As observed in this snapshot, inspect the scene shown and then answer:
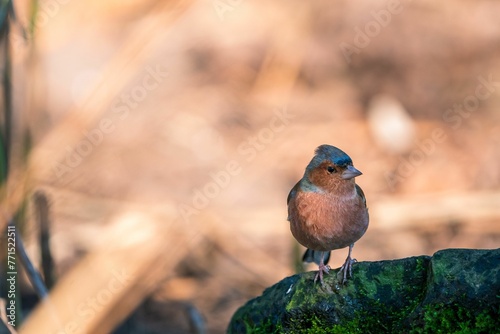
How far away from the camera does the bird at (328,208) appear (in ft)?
14.0

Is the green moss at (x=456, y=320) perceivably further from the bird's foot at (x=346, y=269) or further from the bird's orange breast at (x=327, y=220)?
the bird's orange breast at (x=327, y=220)

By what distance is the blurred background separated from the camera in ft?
22.2

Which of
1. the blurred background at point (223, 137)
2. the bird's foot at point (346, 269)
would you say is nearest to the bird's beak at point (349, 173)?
the bird's foot at point (346, 269)

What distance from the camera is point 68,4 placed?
11.4 metres

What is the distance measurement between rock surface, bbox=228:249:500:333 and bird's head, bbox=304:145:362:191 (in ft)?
1.94

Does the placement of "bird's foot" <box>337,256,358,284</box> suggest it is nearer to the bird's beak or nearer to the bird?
the bird

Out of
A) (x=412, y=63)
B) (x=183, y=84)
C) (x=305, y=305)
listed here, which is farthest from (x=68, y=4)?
(x=305, y=305)

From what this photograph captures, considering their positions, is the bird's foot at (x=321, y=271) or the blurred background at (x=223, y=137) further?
the blurred background at (x=223, y=137)

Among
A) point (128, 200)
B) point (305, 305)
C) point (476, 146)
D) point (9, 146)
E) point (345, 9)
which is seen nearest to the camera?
point (305, 305)

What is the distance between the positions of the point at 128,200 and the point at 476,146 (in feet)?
13.7

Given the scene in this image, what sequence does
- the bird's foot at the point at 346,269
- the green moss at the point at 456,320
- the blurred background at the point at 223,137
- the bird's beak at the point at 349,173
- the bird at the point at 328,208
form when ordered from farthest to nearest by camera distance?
1. the blurred background at the point at 223,137
2. the bird's beak at the point at 349,173
3. the bird at the point at 328,208
4. the bird's foot at the point at 346,269
5. the green moss at the point at 456,320

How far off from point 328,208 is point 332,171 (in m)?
0.27

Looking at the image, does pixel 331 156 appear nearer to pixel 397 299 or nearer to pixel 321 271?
pixel 321 271

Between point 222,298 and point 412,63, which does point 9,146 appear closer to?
point 222,298
